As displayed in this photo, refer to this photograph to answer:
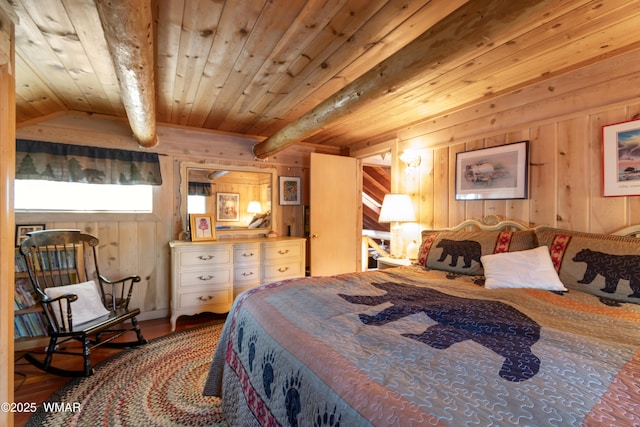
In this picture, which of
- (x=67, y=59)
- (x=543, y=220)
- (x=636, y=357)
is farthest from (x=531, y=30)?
(x=67, y=59)

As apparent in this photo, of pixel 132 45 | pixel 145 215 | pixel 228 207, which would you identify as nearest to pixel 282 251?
pixel 228 207

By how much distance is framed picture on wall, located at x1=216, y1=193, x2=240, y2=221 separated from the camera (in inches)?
132

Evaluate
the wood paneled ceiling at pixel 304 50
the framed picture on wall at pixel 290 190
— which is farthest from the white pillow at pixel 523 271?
the framed picture on wall at pixel 290 190

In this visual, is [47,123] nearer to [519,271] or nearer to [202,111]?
[202,111]

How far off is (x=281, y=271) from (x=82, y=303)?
70.8 inches

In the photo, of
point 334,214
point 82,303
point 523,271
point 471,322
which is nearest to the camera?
point 471,322

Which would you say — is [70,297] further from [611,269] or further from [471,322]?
[611,269]

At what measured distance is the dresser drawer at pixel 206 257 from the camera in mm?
2793

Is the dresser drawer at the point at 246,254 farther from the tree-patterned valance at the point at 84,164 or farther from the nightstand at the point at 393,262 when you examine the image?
the nightstand at the point at 393,262

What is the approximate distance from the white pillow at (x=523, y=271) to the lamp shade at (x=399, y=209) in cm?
114

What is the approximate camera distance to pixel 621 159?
178 cm

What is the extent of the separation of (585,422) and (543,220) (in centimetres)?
197

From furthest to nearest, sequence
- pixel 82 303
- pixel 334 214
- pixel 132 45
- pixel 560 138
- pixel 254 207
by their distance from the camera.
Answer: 1. pixel 334 214
2. pixel 254 207
3. pixel 82 303
4. pixel 560 138
5. pixel 132 45

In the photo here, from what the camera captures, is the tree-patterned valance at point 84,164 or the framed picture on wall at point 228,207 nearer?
the tree-patterned valance at point 84,164
